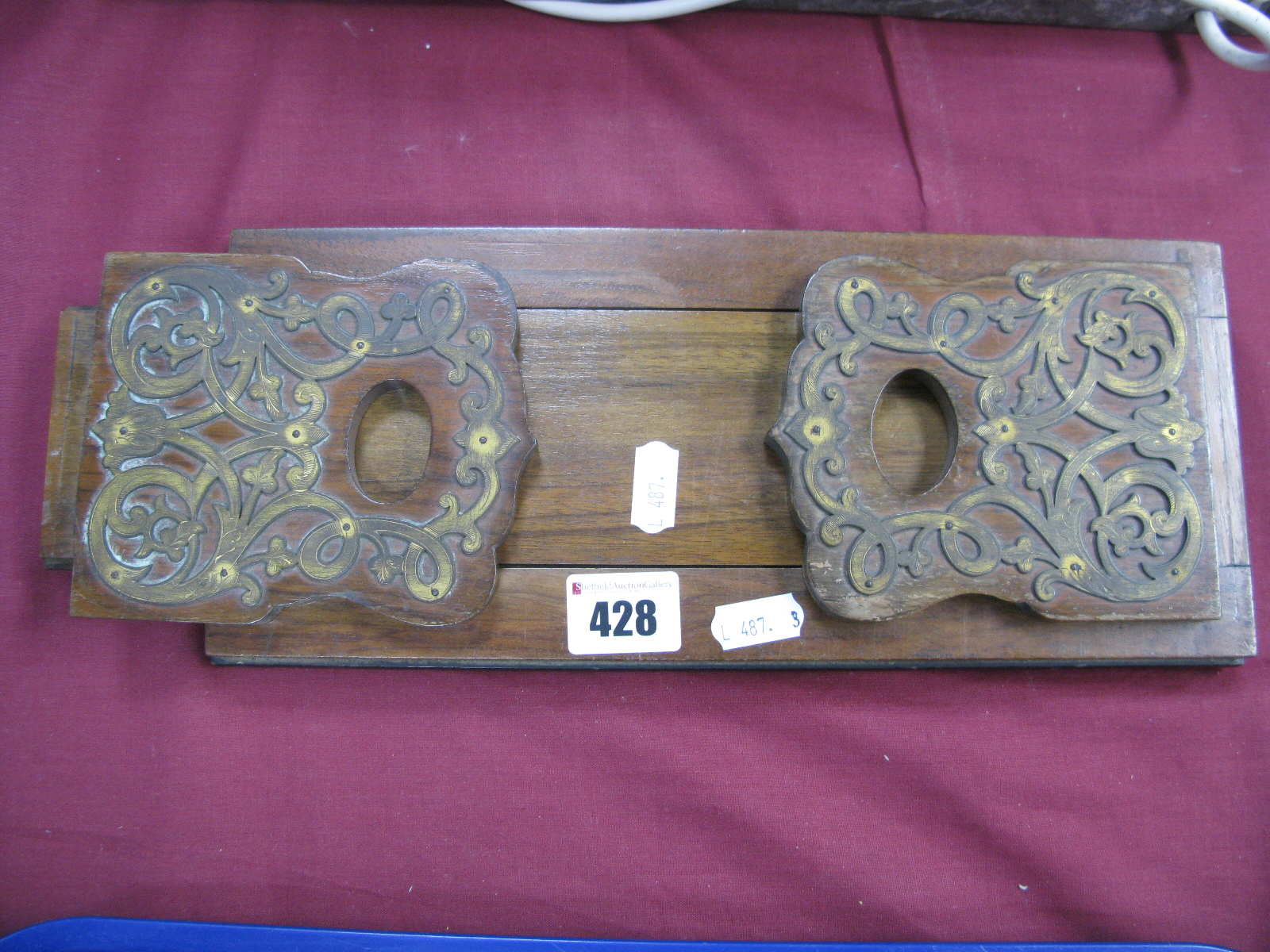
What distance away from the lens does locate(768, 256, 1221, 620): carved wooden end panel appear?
763 millimetres

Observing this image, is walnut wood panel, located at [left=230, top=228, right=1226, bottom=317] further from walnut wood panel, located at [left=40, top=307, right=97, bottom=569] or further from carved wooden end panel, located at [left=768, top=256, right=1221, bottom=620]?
walnut wood panel, located at [left=40, top=307, right=97, bottom=569]

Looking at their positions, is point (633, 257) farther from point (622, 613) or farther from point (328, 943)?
point (328, 943)

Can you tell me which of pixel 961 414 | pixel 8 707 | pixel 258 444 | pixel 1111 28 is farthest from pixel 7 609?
pixel 1111 28

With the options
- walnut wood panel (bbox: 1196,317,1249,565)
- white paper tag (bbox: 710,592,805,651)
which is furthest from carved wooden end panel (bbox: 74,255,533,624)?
walnut wood panel (bbox: 1196,317,1249,565)

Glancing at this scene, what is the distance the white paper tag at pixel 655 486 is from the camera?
0.83 m

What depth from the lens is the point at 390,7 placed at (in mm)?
984

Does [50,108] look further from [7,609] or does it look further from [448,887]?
[448,887]

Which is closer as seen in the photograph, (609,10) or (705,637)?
(705,637)

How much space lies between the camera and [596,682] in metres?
0.87

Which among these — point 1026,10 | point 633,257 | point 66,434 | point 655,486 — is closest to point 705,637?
point 655,486

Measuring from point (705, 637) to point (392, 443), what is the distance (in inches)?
15.9

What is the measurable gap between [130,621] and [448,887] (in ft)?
1.59

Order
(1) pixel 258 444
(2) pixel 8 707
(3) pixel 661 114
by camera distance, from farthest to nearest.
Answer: (3) pixel 661 114
(2) pixel 8 707
(1) pixel 258 444

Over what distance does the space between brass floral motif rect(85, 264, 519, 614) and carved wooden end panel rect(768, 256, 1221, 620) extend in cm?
35
